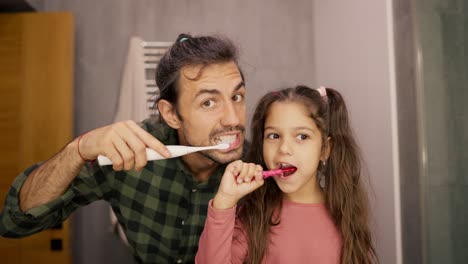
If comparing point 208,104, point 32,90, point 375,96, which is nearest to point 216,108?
point 208,104

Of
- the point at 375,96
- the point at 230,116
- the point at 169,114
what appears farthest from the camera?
the point at 375,96

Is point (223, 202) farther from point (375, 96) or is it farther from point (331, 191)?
point (375, 96)

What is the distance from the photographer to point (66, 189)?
91 cm

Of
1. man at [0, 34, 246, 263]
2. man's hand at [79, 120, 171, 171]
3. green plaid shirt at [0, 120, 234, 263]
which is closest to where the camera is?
man's hand at [79, 120, 171, 171]

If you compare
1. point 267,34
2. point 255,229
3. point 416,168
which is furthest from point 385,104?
point 267,34

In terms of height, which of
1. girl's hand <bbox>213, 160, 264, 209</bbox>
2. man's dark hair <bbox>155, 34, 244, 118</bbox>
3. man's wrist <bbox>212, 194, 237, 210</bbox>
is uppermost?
man's dark hair <bbox>155, 34, 244, 118</bbox>

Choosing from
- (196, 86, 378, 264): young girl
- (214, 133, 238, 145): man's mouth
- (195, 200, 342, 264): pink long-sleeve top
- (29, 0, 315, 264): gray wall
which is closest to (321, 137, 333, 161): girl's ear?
(196, 86, 378, 264): young girl

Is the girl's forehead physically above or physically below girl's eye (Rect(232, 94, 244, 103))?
below

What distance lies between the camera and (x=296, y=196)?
0.95m

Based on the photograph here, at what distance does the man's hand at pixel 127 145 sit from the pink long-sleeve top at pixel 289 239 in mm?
178

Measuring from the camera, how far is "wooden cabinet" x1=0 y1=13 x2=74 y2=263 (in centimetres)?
153

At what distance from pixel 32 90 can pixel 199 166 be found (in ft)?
2.80

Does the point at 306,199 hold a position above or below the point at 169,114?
below

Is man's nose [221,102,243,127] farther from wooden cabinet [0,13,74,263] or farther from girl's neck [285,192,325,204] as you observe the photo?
wooden cabinet [0,13,74,263]
